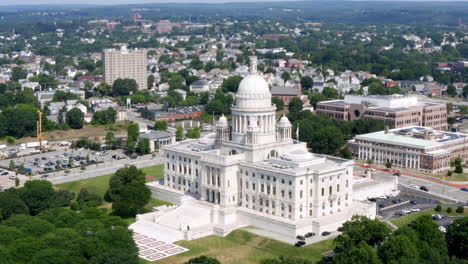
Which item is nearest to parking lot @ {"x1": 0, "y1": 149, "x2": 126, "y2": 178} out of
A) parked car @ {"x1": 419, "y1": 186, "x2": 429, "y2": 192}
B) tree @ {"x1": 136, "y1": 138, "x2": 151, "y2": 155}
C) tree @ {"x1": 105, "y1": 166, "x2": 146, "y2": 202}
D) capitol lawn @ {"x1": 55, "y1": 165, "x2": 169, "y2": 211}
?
tree @ {"x1": 136, "y1": 138, "x2": 151, "y2": 155}

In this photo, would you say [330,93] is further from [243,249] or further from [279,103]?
[243,249]

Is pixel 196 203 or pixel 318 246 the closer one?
pixel 318 246

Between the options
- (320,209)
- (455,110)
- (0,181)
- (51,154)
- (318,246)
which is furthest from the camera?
(455,110)

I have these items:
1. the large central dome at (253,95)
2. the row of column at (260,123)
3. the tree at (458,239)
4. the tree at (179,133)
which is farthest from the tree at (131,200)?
the tree at (179,133)

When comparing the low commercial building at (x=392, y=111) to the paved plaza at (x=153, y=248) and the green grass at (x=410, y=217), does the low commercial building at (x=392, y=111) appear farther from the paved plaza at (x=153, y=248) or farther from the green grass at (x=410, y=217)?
the paved plaza at (x=153, y=248)

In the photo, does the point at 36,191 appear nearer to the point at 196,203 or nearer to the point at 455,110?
the point at 196,203

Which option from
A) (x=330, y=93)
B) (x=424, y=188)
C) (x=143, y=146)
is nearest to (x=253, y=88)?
(x=424, y=188)

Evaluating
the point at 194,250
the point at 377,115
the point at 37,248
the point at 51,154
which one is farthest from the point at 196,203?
the point at 377,115

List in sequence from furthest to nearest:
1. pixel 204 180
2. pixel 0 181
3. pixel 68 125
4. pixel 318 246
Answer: pixel 68 125 → pixel 0 181 → pixel 204 180 → pixel 318 246
